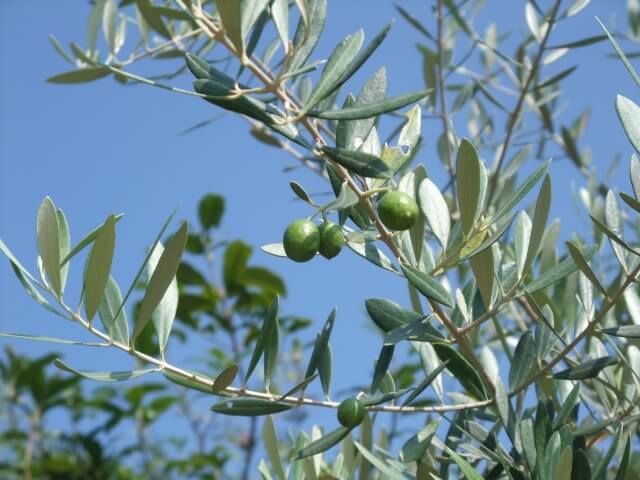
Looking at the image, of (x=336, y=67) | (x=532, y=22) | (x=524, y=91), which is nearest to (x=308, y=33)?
(x=336, y=67)

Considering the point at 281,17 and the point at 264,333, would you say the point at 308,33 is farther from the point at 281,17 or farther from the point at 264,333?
the point at 264,333

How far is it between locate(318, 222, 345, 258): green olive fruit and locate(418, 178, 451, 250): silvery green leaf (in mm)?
129

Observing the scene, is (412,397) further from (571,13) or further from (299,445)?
(571,13)

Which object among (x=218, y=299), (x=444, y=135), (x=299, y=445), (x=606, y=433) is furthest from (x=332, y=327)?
(x=218, y=299)

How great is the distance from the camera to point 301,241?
3.43ft

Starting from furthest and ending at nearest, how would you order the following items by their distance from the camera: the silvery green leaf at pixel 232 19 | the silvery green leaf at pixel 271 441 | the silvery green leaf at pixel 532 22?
1. the silvery green leaf at pixel 532 22
2. the silvery green leaf at pixel 271 441
3. the silvery green leaf at pixel 232 19

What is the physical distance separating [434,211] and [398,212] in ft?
0.48

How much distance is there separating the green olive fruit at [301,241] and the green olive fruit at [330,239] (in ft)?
0.04

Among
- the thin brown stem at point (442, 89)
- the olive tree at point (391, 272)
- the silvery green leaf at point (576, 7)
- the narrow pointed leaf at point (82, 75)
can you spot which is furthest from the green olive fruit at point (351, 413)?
the silvery green leaf at point (576, 7)

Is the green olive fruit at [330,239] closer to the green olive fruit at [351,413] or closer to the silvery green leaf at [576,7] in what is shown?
the green olive fruit at [351,413]

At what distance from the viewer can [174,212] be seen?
3.27 feet

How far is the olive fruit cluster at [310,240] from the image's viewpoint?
3.43ft

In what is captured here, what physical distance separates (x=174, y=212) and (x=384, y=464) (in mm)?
439

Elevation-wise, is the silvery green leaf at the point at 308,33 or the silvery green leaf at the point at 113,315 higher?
the silvery green leaf at the point at 308,33
